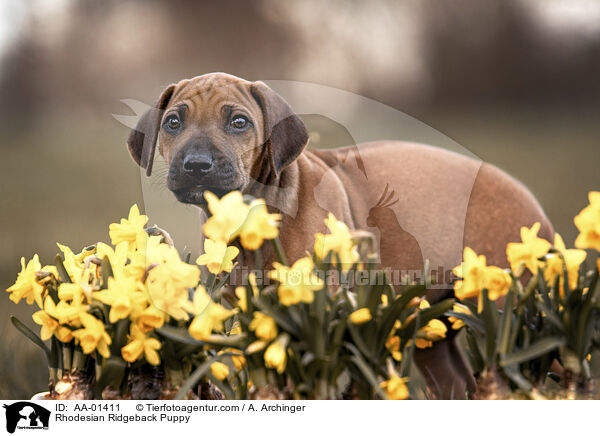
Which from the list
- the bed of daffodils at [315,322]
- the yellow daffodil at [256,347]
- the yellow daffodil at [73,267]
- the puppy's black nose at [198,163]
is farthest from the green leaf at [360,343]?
the yellow daffodil at [73,267]

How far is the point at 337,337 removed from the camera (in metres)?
0.82

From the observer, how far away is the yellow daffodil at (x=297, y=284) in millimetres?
781

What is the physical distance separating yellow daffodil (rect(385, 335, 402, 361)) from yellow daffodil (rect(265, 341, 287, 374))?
159 mm

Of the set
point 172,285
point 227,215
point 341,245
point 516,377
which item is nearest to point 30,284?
point 172,285

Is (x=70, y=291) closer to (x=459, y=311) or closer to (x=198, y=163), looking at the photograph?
(x=198, y=163)

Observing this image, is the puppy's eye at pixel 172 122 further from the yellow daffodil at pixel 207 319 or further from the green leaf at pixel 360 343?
the green leaf at pixel 360 343

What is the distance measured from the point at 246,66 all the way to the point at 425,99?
0.32 meters

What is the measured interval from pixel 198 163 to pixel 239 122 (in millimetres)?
105

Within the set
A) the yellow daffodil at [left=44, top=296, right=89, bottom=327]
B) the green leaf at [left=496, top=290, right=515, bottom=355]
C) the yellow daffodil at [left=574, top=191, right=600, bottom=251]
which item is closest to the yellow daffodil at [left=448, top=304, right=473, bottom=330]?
the green leaf at [left=496, top=290, right=515, bottom=355]

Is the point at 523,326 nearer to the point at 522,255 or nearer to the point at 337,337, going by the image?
the point at 522,255
